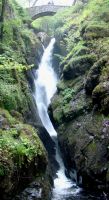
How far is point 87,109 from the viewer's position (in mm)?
14273

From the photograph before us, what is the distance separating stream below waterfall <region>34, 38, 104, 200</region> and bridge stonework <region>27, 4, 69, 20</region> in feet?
21.9

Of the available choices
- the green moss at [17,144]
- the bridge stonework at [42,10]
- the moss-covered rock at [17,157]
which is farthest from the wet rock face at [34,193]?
the bridge stonework at [42,10]

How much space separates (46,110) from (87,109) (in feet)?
19.1

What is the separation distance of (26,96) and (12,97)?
2367 mm

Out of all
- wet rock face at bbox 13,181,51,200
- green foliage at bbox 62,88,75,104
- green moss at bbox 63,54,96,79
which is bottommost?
wet rock face at bbox 13,181,51,200

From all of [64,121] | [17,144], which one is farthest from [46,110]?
[17,144]

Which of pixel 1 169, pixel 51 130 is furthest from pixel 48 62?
pixel 1 169

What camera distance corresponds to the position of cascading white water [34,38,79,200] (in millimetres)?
12773

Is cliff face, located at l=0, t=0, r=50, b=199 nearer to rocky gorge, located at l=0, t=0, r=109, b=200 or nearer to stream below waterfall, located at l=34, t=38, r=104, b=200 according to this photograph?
rocky gorge, located at l=0, t=0, r=109, b=200

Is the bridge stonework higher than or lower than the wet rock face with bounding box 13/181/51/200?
higher

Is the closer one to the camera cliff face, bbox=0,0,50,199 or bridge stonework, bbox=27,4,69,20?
cliff face, bbox=0,0,50,199

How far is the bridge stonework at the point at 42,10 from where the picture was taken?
36912 millimetres

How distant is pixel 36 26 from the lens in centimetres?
3388

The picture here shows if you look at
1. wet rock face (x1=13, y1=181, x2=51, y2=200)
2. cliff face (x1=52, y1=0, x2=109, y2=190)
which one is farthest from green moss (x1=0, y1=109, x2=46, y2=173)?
cliff face (x1=52, y1=0, x2=109, y2=190)
